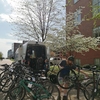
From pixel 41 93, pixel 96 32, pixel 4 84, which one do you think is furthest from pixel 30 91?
pixel 96 32

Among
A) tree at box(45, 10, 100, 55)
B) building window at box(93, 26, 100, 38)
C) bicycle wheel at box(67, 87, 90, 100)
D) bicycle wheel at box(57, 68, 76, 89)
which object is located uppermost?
building window at box(93, 26, 100, 38)

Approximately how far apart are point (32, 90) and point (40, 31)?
13073mm

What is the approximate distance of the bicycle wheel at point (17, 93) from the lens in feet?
17.4

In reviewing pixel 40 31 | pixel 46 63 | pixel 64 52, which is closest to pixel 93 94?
pixel 46 63

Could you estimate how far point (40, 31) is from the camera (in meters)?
18.0

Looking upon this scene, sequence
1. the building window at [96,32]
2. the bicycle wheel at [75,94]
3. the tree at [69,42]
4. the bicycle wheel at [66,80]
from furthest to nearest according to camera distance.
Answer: the building window at [96,32] → the tree at [69,42] → the bicycle wheel at [66,80] → the bicycle wheel at [75,94]

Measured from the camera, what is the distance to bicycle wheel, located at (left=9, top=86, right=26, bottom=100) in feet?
17.4

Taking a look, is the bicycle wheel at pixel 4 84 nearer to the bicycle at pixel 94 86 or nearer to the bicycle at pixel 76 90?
the bicycle at pixel 76 90

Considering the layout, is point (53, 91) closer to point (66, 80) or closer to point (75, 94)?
point (75, 94)

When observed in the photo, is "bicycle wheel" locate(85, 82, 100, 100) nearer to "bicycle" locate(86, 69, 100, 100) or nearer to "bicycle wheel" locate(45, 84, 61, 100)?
"bicycle" locate(86, 69, 100, 100)

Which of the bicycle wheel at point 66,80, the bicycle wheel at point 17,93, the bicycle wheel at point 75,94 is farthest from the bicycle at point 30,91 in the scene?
the bicycle wheel at point 66,80

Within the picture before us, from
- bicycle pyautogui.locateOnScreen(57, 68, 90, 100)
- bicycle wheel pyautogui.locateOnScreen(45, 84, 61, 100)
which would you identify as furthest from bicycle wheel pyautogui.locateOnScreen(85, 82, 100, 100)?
bicycle wheel pyautogui.locateOnScreen(45, 84, 61, 100)

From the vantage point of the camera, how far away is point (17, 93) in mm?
5383

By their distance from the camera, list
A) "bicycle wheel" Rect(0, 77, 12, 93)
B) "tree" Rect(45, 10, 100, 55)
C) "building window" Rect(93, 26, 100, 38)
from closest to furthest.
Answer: "bicycle wheel" Rect(0, 77, 12, 93) → "tree" Rect(45, 10, 100, 55) → "building window" Rect(93, 26, 100, 38)
